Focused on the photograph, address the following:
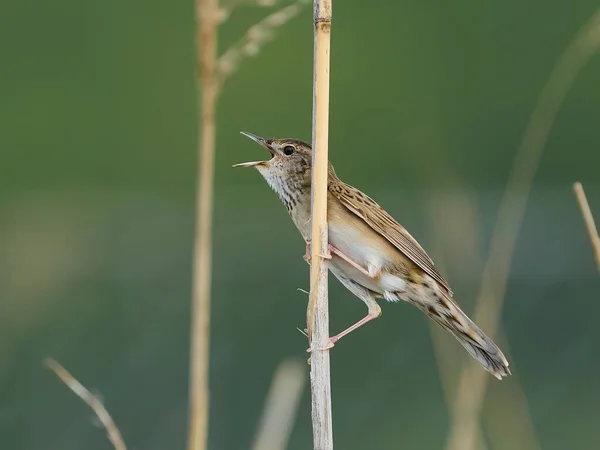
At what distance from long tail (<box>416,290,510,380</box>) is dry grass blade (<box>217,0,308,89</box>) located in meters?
1.58

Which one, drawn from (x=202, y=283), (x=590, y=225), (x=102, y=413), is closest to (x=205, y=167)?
(x=202, y=283)

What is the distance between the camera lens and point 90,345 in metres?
6.27

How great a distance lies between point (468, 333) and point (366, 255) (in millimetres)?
450

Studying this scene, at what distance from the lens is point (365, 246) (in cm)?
396

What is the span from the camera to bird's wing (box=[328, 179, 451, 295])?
12.9 feet

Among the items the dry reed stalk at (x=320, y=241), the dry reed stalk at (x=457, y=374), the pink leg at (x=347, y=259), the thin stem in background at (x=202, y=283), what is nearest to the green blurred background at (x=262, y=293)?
the dry reed stalk at (x=457, y=374)

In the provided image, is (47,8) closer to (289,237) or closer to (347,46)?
(347,46)

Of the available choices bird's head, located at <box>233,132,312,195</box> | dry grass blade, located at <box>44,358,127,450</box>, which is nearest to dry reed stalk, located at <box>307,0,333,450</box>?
dry grass blade, located at <box>44,358,127,450</box>

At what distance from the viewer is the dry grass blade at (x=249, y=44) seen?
214 cm

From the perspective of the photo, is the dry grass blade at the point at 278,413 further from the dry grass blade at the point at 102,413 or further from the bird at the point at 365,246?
the bird at the point at 365,246

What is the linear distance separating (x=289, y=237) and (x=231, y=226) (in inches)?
16.6

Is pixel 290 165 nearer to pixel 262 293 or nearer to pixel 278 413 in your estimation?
pixel 278 413

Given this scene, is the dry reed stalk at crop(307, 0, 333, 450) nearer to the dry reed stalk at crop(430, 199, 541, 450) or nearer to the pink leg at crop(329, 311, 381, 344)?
the pink leg at crop(329, 311, 381, 344)

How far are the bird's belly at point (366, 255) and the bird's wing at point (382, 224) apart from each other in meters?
0.05
